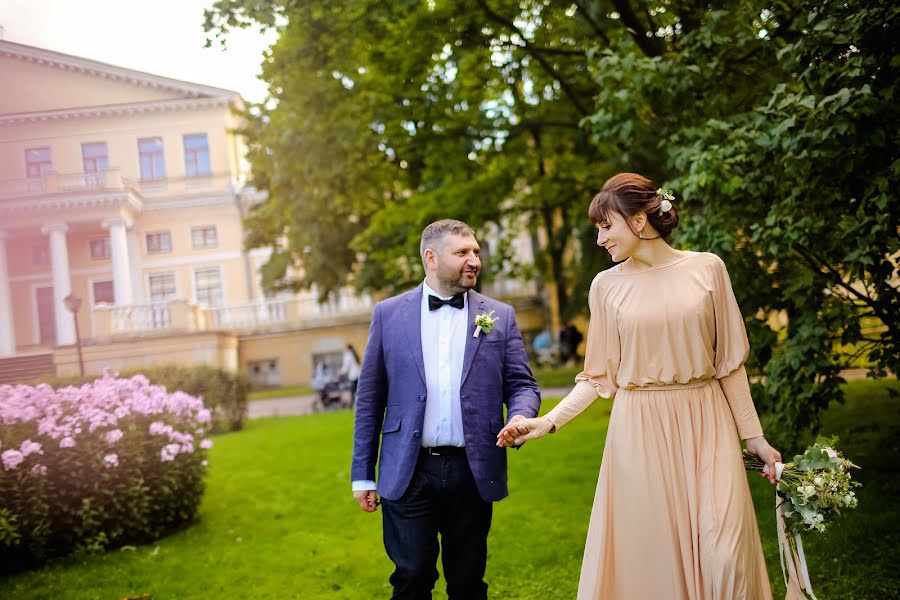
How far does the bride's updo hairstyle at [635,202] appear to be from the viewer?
122 inches

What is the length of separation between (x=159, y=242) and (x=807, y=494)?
874 cm

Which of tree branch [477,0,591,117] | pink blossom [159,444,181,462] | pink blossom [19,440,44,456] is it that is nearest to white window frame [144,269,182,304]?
pink blossom [159,444,181,462]

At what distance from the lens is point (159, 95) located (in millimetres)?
8828

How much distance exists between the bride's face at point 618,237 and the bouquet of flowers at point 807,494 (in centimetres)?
99

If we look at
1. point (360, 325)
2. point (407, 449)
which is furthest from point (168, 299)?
point (360, 325)

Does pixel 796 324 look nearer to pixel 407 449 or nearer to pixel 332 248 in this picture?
pixel 407 449

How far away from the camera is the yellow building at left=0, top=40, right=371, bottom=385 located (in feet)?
20.2

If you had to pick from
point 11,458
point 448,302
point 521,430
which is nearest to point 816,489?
point 521,430

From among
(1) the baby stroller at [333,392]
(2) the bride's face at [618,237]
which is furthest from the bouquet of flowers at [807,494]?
(1) the baby stroller at [333,392]

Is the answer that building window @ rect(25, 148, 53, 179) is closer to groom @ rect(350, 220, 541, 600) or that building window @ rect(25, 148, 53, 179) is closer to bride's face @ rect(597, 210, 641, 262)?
groom @ rect(350, 220, 541, 600)

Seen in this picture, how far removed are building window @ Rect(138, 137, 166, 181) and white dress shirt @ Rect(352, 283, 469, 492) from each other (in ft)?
21.5

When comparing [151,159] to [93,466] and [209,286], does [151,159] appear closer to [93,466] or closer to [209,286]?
[209,286]

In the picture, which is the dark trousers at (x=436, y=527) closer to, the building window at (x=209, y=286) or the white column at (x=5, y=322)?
→ the white column at (x=5, y=322)

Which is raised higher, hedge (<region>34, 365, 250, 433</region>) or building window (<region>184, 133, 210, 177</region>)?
building window (<region>184, 133, 210, 177</region>)
